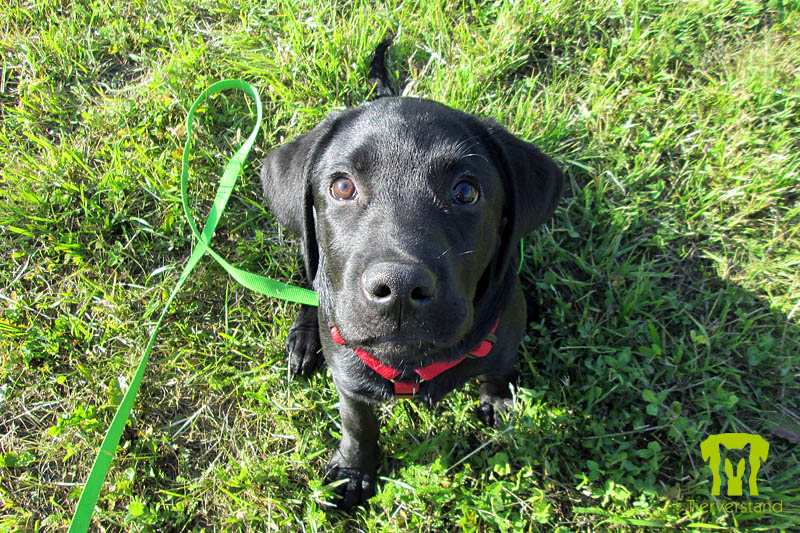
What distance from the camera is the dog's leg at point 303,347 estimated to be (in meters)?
2.92

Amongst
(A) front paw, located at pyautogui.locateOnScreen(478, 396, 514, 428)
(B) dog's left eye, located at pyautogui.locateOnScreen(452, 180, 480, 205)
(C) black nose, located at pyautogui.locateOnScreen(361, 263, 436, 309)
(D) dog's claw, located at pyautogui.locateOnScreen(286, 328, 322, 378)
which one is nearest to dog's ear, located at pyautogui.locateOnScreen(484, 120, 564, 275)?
(B) dog's left eye, located at pyautogui.locateOnScreen(452, 180, 480, 205)

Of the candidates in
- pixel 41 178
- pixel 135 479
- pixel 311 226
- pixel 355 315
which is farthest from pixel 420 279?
pixel 41 178

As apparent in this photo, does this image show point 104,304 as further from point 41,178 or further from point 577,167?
point 577,167

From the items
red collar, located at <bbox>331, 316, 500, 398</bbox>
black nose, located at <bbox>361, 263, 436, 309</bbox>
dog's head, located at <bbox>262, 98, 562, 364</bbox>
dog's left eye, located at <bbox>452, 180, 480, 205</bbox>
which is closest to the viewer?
black nose, located at <bbox>361, 263, 436, 309</bbox>

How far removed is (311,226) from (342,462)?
1220mm

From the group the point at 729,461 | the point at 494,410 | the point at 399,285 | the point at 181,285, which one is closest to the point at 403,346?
the point at 399,285

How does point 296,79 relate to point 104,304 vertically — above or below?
above

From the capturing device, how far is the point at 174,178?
3.40 m

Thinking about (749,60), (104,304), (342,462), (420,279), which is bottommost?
(342,462)

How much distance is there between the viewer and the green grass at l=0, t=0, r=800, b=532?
266 cm

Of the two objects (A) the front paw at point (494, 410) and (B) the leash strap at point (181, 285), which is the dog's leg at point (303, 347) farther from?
(A) the front paw at point (494, 410)

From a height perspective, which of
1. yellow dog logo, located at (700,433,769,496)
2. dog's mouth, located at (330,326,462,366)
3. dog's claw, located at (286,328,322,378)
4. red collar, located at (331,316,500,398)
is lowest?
yellow dog logo, located at (700,433,769,496)

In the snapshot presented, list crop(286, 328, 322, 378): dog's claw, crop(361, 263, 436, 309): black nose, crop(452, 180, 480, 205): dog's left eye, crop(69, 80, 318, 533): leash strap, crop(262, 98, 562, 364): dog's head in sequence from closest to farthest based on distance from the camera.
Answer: crop(361, 263, 436, 309): black nose, crop(262, 98, 562, 364): dog's head, crop(452, 180, 480, 205): dog's left eye, crop(69, 80, 318, 533): leash strap, crop(286, 328, 322, 378): dog's claw

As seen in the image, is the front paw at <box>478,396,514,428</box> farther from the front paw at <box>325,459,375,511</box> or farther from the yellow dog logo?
the yellow dog logo
